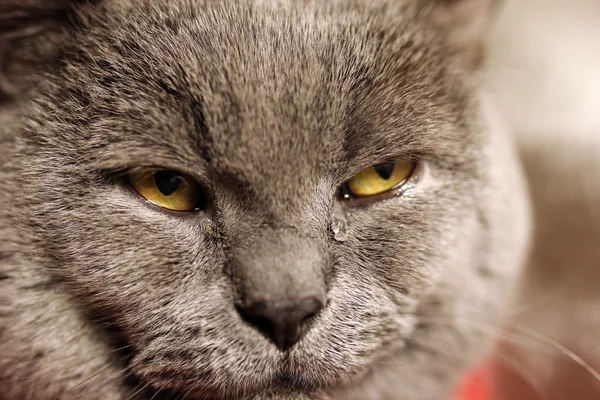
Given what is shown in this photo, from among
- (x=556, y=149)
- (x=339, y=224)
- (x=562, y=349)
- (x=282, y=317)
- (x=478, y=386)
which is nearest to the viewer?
(x=282, y=317)

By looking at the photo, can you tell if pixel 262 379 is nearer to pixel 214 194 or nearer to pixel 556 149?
pixel 214 194

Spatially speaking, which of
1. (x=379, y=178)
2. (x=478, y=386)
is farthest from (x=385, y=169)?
(x=478, y=386)

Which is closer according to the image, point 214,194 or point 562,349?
point 214,194

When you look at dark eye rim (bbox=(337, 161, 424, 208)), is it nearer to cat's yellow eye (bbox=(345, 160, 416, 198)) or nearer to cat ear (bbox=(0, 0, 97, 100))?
cat's yellow eye (bbox=(345, 160, 416, 198))

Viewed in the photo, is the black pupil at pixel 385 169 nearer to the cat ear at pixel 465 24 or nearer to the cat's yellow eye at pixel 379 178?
the cat's yellow eye at pixel 379 178

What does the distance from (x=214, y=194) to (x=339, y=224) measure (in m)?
0.16

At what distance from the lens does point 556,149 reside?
1.34m

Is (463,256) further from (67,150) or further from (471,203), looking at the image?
(67,150)

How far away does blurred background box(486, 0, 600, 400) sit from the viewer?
1280 millimetres

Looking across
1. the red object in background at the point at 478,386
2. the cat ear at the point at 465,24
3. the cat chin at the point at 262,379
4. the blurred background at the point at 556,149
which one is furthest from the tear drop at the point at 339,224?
the blurred background at the point at 556,149

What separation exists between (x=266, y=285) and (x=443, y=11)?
0.52 metres

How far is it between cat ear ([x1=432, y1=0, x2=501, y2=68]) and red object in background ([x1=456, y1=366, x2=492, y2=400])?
0.58 metres

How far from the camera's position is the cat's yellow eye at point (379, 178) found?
77 centimetres

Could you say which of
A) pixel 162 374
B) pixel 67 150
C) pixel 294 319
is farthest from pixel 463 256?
pixel 67 150
